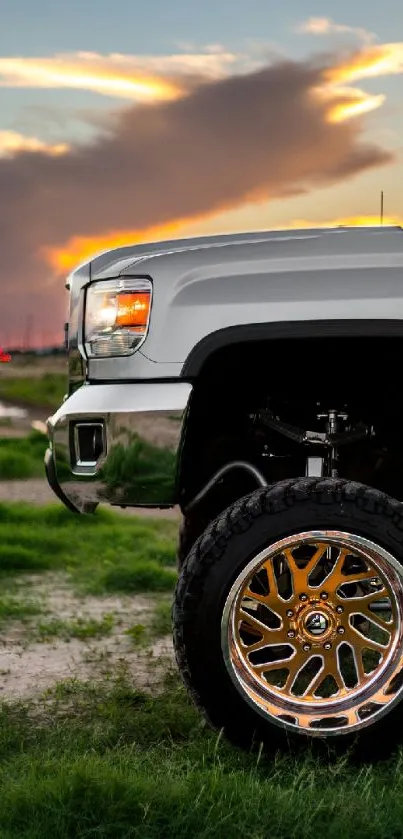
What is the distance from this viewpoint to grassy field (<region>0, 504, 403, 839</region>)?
Result: 3.41 meters

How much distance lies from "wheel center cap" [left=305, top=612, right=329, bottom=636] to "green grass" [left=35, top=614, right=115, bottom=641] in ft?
9.56

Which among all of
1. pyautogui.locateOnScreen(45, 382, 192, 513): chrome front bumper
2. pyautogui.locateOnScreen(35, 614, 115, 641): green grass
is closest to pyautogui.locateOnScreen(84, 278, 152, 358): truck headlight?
pyautogui.locateOnScreen(45, 382, 192, 513): chrome front bumper

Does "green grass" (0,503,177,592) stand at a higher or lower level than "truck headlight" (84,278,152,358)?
lower

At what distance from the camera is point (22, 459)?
15773 millimetres

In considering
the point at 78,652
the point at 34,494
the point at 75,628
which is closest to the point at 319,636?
the point at 78,652

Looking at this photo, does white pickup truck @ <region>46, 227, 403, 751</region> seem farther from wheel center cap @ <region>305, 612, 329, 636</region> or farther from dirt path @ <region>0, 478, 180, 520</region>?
dirt path @ <region>0, 478, 180, 520</region>

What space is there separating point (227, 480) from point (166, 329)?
3.21ft

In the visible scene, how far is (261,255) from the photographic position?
414cm

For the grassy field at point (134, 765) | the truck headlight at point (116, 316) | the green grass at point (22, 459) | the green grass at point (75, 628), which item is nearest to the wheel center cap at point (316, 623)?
the grassy field at point (134, 765)

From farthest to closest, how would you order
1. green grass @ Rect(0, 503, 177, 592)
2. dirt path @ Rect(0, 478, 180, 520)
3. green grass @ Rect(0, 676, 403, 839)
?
dirt path @ Rect(0, 478, 180, 520)
green grass @ Rect(0, 503, 177, 592)
green grass @ Rect(0, 676, 403, 839)

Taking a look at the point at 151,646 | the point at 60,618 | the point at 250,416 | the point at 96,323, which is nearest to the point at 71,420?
→ the point at 96,323

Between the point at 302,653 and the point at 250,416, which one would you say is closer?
the point at 302,653

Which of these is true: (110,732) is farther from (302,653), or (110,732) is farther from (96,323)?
(96,323)

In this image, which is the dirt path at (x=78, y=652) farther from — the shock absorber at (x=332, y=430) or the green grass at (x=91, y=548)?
the shock absorber at (x=332, y=430)
